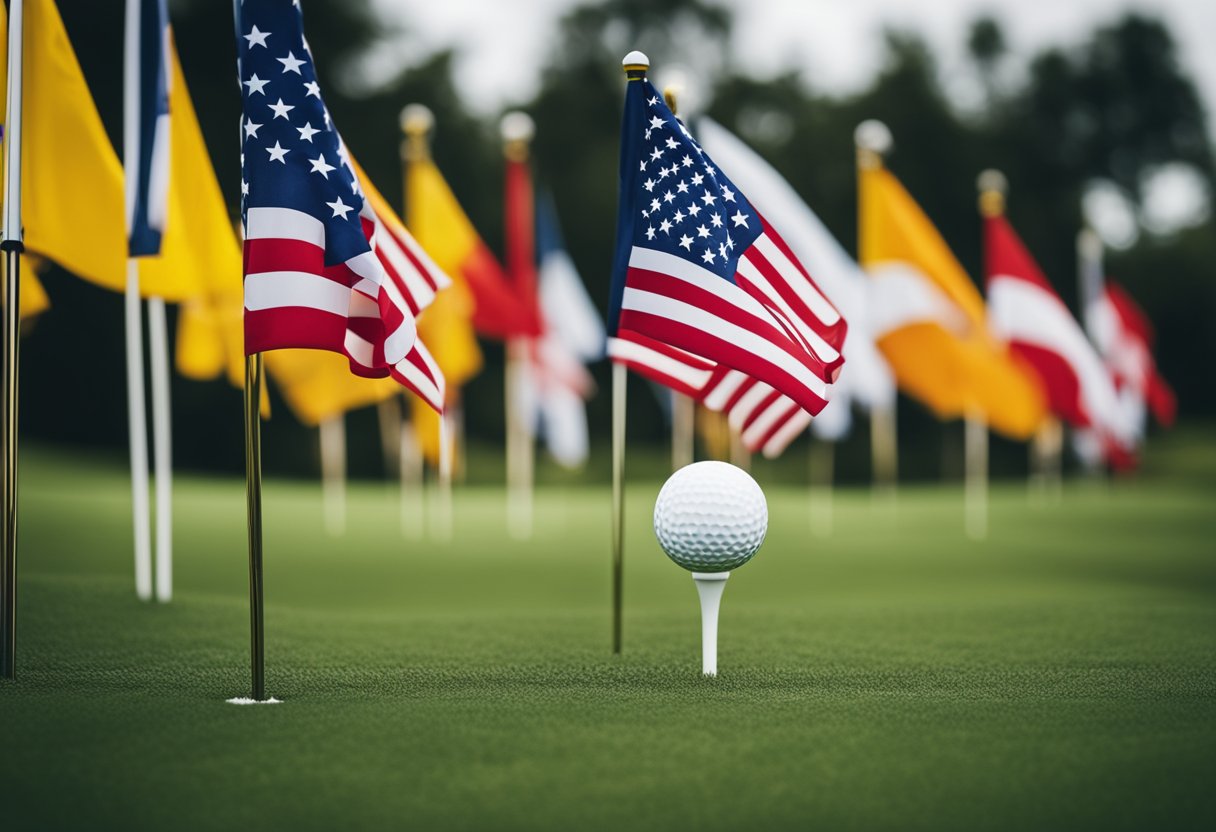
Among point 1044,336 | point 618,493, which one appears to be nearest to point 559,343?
point 1044,336

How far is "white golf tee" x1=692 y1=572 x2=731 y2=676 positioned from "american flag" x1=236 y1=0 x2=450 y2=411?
2.09 metres

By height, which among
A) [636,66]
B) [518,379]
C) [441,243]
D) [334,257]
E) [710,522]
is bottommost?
[710,522]

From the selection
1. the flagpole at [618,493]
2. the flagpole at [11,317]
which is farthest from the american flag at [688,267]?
the flagpole at [11,317]

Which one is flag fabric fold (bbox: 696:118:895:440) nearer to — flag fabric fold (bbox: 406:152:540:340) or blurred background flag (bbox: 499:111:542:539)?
flag fabric fold (bbox: 406:152:540:340)

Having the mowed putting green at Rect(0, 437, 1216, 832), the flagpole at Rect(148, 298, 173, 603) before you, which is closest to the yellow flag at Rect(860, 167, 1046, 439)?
the mowed putting green at Rect(0, 437, 1216, 832)

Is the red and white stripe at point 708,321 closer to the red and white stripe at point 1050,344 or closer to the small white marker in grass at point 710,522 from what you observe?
the small white marker in grass at point 710,522

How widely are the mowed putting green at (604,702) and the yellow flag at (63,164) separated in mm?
2546

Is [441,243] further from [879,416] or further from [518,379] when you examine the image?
[879,416]

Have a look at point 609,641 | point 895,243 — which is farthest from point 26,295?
point 895,243

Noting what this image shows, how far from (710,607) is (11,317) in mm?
4118

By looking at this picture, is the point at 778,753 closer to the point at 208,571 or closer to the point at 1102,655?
the point at 1102,655

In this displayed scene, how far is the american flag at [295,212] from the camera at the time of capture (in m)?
6.41

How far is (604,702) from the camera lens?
21.6 feet

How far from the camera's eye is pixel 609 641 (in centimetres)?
900
